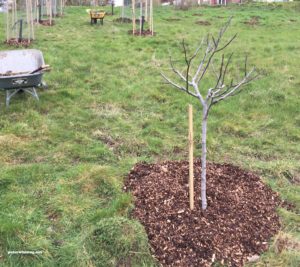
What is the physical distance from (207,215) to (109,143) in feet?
7.97

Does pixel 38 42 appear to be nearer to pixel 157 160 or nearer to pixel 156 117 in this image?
pixel 156 117

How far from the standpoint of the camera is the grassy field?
385cm

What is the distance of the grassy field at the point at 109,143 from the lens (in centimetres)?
385

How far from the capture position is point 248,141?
6.38 metres

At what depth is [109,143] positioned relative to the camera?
616 centimetres

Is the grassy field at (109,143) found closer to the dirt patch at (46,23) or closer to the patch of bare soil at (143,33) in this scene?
the patch of bare soil at (143,33)

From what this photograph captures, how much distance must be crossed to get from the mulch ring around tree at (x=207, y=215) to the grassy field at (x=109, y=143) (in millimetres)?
152

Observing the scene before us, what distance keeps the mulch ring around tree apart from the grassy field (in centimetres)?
15

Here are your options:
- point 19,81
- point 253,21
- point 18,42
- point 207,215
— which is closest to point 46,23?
point 18,42

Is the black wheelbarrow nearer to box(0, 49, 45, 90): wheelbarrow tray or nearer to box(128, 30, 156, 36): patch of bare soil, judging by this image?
box(0, 49, 45, 90): wheelbarrow tray

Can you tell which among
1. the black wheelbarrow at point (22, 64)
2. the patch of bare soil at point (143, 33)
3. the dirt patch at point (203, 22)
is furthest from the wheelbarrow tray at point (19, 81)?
the dirt patch at point (203, 22)

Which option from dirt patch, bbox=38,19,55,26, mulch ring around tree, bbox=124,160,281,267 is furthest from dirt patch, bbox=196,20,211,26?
mulch ring around tree, bbox=124,160,281,267

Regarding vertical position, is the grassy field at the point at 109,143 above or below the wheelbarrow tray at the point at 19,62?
below

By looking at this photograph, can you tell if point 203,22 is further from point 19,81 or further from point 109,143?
point 109,143
